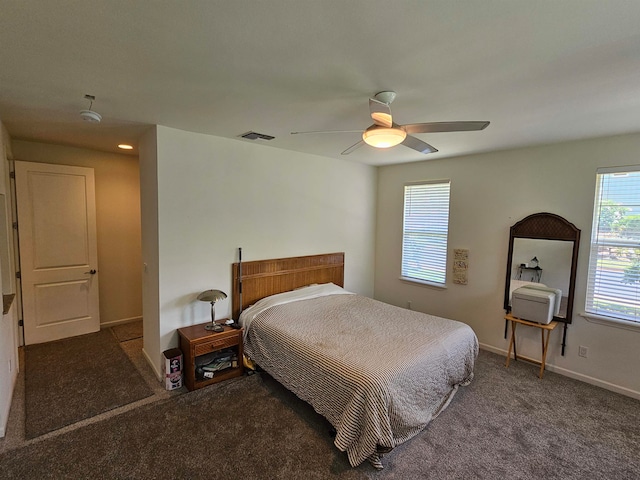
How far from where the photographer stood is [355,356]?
233 cm

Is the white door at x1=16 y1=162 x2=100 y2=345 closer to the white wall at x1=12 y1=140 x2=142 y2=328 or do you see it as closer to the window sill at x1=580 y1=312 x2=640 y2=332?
the white wall at x1=12 y1=140 x2=142 y2=328

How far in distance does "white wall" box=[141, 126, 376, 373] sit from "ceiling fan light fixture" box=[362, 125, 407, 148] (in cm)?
184

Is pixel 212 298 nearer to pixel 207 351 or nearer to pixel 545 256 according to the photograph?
pixel 207 351

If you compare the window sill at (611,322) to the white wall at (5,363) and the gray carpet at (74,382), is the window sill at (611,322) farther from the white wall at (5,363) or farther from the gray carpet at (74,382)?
the white wall at (5,363)

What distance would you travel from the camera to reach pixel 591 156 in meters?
3.08

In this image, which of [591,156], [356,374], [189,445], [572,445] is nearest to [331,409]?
[356,374]

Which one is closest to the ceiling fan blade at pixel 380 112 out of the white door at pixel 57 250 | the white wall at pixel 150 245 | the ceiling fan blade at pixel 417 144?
the ceiling fan blade at pixel 417 144

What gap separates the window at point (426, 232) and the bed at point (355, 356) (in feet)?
4.19

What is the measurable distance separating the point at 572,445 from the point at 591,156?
2.66m

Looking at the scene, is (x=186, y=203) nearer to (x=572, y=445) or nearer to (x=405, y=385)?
(x=405, y=385)

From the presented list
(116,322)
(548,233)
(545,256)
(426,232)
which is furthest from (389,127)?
(116,322)

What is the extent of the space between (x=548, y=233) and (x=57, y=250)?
5882mm

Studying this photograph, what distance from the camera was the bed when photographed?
2023mm

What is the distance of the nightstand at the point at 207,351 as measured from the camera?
2.83 meters
